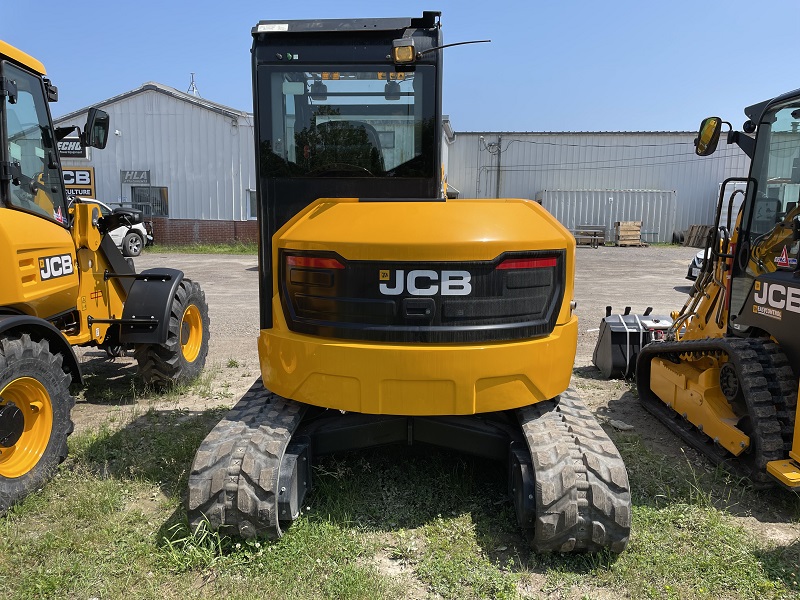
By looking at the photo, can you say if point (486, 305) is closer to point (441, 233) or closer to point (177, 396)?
point (441, 233)

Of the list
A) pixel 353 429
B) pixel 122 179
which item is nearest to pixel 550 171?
pixel 122 179

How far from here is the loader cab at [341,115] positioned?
382cm

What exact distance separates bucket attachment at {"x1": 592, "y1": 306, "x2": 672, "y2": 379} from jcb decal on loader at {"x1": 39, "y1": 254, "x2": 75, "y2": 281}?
5034 millimetres

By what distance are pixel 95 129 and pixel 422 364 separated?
3.42 m

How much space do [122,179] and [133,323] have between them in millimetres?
20389

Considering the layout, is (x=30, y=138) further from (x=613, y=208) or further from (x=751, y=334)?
(x=613, y=208)

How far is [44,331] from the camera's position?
3.88m

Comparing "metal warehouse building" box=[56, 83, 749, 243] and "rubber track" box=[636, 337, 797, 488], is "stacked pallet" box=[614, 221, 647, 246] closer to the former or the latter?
"metal warehouse building" box=[56, 83, 749, 243]

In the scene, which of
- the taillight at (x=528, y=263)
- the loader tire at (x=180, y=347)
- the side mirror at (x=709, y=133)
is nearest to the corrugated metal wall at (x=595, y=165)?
the loader tire at (x=180, y=347)

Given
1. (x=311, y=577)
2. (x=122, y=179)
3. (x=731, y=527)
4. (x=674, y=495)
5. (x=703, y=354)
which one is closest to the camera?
(x=311, y=577)

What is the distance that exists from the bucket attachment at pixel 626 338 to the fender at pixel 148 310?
4.39 metres

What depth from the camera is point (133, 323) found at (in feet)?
17.5

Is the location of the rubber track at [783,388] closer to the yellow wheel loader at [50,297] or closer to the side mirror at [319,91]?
the side mirror at [319,91]

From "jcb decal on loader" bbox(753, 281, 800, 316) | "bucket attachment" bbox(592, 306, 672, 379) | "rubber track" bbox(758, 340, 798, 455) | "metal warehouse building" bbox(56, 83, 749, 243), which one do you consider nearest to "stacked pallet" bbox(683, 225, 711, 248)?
"metal warehouse building" bbox(56, 83, 749, 243)
